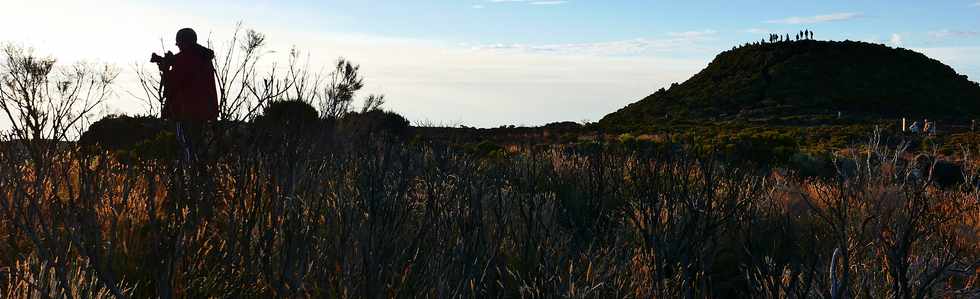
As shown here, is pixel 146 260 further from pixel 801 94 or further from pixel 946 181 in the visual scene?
pixel 801 94

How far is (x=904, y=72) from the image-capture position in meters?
70.6

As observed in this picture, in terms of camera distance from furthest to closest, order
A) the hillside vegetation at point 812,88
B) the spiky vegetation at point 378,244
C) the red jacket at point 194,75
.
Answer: the hillside vegetation at point 812,88, the red jacket at point 194,75, the spiky vegetation at point 378,244

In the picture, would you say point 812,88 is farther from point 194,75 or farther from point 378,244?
point 378,244

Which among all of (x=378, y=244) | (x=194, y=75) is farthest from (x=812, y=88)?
(x=378, y=244)


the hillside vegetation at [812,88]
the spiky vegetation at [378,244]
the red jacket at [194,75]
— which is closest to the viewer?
the spiky vegetation at [378,244]

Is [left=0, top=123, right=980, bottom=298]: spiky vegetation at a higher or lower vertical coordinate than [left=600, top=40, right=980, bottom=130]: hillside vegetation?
lower

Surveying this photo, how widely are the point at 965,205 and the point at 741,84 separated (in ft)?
211

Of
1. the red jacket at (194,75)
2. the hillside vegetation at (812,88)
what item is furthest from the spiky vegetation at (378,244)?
the hillside vegetation at (812,88)

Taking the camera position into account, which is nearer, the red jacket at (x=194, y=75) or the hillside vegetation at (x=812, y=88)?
the red jacket at (x=194, y=75)

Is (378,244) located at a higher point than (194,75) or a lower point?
lower

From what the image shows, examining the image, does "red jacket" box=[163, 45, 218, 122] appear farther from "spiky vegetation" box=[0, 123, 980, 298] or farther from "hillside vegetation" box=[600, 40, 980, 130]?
"hillside vegetation" box=[600, 40, 980, 130]

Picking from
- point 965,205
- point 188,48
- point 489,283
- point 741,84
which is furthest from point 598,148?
point 741,84

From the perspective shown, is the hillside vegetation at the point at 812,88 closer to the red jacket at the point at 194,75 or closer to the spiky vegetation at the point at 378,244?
the red jacket at the point at 194,75

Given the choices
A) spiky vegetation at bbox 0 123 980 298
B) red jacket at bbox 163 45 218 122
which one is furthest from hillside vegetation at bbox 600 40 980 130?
spiky vegetation at bbox 0 123 980 298
